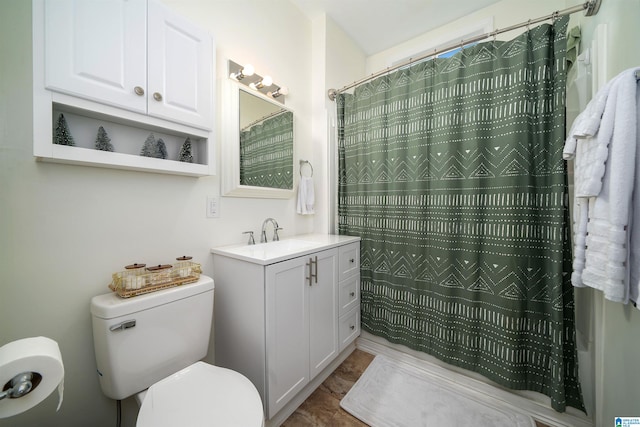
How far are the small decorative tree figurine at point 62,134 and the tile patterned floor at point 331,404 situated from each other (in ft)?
5.47

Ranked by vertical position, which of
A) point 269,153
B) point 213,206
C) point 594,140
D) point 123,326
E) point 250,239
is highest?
point 269,153

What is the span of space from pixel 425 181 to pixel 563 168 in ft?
2.19

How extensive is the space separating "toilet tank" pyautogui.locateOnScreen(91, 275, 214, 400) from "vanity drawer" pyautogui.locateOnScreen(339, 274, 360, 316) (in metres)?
0.91

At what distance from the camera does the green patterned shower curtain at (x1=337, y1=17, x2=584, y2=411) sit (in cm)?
123

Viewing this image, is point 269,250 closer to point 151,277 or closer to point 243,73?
point 151,277

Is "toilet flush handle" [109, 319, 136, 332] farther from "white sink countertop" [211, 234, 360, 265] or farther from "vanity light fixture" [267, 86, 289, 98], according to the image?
"vanity light fixture" [267, 86, 289, 98]

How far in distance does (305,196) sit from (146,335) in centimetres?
130

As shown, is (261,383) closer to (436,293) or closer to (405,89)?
(436,293)

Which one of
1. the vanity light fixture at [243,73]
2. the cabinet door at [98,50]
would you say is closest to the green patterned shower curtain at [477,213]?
the vanity light fixture at [243,73]

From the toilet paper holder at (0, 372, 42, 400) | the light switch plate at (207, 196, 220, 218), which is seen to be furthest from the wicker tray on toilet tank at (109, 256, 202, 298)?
the toilet paper holder at (0, 372, 42, 400)

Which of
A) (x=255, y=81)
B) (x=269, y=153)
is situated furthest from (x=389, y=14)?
(x=269, y=153)

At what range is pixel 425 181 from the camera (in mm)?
1607

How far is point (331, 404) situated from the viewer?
4.58 feet

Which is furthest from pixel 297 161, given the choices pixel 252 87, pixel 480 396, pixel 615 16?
pixel 480 396
